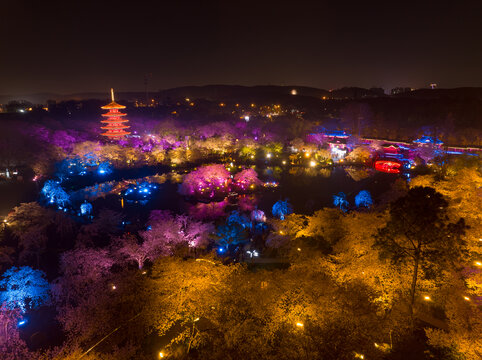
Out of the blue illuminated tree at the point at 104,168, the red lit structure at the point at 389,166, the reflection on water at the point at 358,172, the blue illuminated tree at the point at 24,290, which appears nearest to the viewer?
the blue illuminated tree at the point at 24,290

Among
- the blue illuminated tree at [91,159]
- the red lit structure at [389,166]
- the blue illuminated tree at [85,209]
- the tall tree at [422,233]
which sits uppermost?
the tall tree at [422,233]

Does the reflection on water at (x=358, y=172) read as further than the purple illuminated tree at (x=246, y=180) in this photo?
Yes

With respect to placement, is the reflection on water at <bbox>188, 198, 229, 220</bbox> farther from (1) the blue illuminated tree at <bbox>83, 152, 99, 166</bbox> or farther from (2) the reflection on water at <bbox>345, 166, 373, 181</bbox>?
(2) the reflection on water at <bbox>345, 166, 373, 181</bbox>

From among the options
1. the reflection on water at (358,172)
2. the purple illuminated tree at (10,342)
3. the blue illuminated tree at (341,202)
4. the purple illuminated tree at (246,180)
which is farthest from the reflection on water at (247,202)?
the purple illuminated tree at (10,342)

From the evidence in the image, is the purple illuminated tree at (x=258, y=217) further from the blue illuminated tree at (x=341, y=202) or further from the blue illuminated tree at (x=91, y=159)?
the blue illuminated tree at (x=91, y=159)

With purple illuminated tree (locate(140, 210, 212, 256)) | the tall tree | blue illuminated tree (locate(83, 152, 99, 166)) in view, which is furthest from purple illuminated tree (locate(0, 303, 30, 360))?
blue illuminated tree (locate(83, 152, 99, 166))

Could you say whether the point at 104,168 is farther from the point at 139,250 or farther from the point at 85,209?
the point at 139,250
